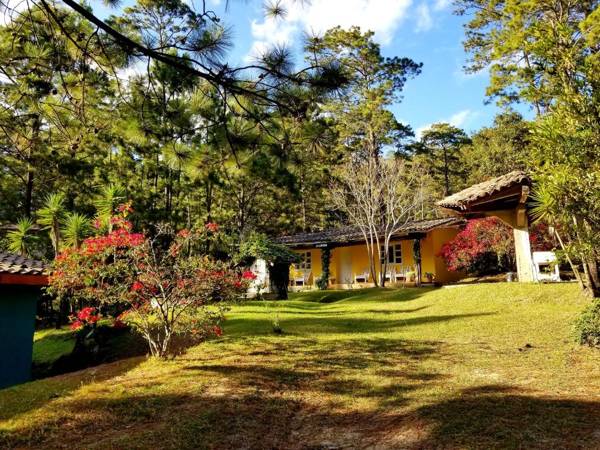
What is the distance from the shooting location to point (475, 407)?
3.89 m

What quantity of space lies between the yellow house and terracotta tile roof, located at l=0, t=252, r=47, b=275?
10387 millimetres

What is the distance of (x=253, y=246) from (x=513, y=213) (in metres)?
7.76

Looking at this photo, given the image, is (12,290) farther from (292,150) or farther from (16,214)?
(16,214)

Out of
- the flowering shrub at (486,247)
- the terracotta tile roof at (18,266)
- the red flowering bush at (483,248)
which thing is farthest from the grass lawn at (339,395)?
the red flowering bush at (483,248)

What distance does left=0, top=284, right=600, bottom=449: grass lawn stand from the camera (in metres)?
3.52

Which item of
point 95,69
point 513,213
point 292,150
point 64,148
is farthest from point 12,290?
point 513,213

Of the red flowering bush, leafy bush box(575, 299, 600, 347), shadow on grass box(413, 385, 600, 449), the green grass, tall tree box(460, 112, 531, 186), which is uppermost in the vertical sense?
tall tree box(460, 112, 531, 186)

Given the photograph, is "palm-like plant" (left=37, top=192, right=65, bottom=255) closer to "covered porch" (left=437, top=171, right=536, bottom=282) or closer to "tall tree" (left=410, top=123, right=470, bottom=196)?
"covered porch" (left=437, top=171, right=536, bottom=282)

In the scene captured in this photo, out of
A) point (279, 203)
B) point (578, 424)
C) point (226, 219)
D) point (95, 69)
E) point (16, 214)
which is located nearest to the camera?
point (578, 424)

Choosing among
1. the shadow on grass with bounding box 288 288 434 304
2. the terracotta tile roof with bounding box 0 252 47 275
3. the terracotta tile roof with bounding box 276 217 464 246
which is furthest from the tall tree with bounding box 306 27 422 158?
the terracotta tile roof with bounding box 0 252 47 275

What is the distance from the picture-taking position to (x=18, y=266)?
23.0 feet

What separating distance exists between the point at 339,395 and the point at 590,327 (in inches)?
147

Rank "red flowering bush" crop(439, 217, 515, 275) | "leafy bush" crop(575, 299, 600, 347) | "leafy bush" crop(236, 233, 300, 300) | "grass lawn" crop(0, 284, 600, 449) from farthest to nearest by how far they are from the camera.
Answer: "red flowering bush" crop(439, 217, 515, 275) → "leafy bush" crop(236, 233, 300, 300) → "leafy bush" crop(575, 299, 600, 347) → "grass lawn" crop(0, 284, 600, 449)

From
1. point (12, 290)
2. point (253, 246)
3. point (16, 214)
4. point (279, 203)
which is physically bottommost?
point (12, 290)
